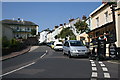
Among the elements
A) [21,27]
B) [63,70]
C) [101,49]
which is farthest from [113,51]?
[21,27]

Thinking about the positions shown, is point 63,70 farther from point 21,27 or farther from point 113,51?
point 21,27

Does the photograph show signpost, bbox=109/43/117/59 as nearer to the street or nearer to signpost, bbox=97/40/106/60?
signpost, bbox=97/40/106/60

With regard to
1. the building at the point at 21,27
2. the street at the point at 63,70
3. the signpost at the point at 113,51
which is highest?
the building at the point at 21,27

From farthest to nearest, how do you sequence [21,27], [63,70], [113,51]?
[21,27] < [113,51] < [63,70]

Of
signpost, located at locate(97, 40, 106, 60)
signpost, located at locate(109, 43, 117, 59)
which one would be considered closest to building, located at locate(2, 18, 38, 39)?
signpost, located at locate(97, 40, 106, 60)

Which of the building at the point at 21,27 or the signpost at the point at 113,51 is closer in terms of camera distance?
the signpost at the point at 113,51

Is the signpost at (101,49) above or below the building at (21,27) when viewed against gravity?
below

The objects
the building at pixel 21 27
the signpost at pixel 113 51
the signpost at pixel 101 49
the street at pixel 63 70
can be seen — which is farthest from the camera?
the building at pixel 21 27

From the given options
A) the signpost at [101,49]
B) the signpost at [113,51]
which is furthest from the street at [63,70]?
the signpost at [101,49]

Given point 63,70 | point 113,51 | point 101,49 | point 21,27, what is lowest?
point 63,70

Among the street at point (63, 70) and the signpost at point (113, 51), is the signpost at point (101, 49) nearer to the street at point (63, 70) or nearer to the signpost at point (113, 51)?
the signpost at point (113, 51)

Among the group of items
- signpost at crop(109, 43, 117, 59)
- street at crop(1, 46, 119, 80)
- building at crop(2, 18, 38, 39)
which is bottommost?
street at crop(1, 46, 119, 80)

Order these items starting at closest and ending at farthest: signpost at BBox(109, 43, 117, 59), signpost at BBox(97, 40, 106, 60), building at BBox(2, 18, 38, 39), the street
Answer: the street
signpost at BBox(109, 43, 117, 59)
signpost at BBox(97, 40, 106, 60)
building at BBox(2, 18, 38, 39)

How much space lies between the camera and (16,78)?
7074 mm
